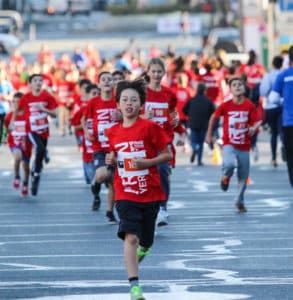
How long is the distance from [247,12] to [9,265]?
49.4m

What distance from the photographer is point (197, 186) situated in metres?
24.5

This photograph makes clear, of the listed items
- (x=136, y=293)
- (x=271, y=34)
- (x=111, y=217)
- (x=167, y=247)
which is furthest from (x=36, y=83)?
(x=271, y=34)

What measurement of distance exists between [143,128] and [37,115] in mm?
10970

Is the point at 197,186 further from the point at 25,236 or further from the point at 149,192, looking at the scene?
the point at 149,192

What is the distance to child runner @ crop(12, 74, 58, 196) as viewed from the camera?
76.8ft

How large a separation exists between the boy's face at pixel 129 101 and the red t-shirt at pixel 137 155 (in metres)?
0.25

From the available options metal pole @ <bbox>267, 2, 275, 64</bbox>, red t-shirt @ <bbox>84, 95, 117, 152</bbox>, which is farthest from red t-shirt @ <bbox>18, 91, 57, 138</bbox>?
metal pole @ <bbox>267, 2, 275, 64</bbox>

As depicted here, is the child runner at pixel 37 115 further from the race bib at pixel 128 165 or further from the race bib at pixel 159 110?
the race bib at pixel 128 165

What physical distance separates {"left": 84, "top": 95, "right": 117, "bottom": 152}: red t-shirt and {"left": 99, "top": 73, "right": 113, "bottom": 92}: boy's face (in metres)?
0.13

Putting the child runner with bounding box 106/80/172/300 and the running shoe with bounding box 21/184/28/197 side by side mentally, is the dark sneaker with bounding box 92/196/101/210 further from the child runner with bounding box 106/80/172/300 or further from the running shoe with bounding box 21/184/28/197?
the child runner with bounding box 106/80/172/300

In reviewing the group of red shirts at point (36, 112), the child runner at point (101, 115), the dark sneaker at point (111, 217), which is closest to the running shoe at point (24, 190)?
the group of red shirts at point (36, 112)

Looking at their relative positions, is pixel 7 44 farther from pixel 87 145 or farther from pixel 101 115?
pixel 101 115

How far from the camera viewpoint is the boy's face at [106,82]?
19.2 meters

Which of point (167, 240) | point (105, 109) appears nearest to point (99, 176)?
point (105, 109)
